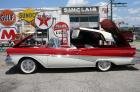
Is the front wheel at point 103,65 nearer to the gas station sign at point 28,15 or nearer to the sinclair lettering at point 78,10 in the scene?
the gas station sign at point 28,15

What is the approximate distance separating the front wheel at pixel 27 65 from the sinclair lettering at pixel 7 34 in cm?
1199

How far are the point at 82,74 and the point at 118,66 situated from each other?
2210 mm

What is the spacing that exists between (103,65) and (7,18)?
14282 mm

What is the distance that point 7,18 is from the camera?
24391 mm

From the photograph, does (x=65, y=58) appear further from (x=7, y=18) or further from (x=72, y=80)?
(x=7, y=18)

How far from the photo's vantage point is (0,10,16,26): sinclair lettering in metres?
23.5

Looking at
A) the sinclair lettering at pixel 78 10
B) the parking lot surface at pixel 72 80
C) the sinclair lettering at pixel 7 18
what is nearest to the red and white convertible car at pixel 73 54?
the parking lot surface at pixel 72 80

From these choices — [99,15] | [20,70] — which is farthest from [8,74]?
[99,15]

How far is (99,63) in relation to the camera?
1170 cm

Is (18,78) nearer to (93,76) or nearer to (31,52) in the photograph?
(31,52)

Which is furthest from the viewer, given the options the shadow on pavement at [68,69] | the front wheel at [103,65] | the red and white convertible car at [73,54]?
the shadow on pavement at [68,69]

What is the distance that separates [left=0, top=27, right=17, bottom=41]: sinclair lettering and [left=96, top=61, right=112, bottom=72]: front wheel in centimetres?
1268

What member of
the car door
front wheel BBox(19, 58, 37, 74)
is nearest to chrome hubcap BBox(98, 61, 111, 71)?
the car door

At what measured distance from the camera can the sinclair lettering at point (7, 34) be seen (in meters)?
22.9
